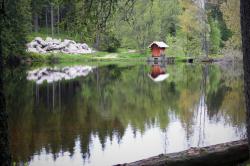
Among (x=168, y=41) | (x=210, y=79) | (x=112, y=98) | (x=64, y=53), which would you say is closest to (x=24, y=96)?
(x=112, y=98)

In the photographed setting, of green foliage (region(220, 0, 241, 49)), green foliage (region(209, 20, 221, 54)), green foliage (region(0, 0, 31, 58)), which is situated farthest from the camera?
green foliage (region(209, 20, 221, 54))

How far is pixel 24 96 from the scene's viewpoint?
89.3 feet

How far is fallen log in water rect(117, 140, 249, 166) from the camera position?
27.3ft

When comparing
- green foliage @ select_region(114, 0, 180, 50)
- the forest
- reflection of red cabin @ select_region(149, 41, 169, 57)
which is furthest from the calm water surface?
green foliage @ select_region(114, 0, 180, 50)

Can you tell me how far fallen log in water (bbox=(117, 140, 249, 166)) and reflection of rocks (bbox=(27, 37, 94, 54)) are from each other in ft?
220

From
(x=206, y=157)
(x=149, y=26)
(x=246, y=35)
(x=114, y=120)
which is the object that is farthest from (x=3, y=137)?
(x=149, y=26)

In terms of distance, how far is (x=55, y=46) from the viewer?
259 feet

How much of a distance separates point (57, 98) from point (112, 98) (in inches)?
140

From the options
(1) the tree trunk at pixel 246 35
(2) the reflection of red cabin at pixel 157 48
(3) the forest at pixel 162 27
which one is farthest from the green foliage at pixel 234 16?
(1) the tree trunk at pixel 246 35

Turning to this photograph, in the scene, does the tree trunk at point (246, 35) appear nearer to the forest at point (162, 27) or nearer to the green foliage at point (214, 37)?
the forest at point (162, 27)

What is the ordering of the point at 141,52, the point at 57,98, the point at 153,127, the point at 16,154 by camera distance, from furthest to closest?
the point at 141,52 < the point at 57,98 < the point at 153,127 < the point at 16,154

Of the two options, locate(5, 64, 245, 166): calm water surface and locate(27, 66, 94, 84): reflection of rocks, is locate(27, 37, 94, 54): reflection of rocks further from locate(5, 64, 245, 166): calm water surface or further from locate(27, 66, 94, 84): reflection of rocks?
locate(5, 64, 245, 166): calm water surface

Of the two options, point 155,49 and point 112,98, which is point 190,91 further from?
point 155,49

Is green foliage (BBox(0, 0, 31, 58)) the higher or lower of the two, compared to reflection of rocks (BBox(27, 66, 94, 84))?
higher
